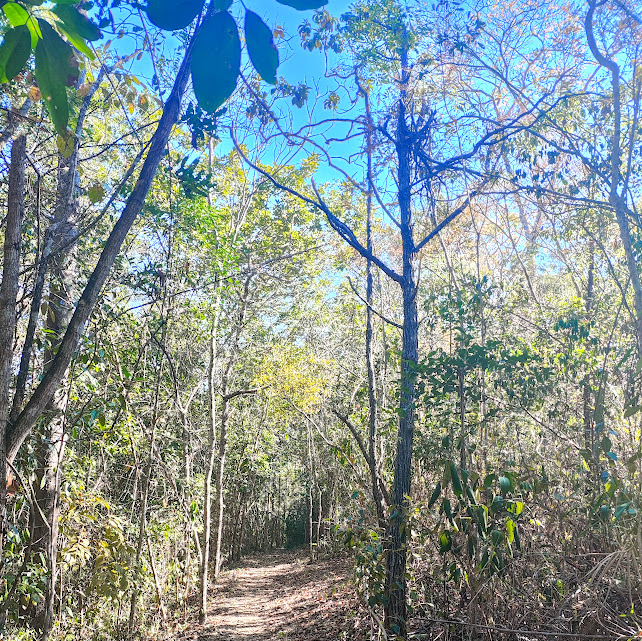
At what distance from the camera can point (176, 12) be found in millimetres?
660

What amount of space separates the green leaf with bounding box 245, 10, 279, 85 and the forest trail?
6874 mm

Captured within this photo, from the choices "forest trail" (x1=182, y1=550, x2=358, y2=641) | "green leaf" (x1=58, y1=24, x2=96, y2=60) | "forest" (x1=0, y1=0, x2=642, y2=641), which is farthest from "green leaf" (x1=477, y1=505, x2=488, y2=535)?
"forest trail" (x1=182, y1=550, x2=358, y2=641)

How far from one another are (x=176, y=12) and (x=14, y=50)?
0.27 meters

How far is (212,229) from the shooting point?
24.0 feet

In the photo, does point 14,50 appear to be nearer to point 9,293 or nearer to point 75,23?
point 75,23

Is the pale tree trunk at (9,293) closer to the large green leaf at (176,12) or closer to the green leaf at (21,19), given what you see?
the green leaf at (21,19)

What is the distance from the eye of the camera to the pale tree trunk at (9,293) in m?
0.98

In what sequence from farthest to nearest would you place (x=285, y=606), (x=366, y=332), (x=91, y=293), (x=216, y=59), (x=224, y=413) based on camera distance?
(x=285, y=606)
(x=224, y=413)
(x=366, y=332)
(x=91, y=293)
(x=216, y=59)

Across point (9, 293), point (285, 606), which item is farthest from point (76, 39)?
point (285, 606)

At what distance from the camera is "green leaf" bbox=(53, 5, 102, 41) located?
0.73m

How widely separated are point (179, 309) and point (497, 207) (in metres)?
6.05

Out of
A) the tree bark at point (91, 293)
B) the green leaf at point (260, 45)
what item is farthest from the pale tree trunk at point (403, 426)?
the green leaf at point (260, 45)

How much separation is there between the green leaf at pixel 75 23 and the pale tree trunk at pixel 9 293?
519 mm

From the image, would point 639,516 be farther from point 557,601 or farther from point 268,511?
point 268,511
